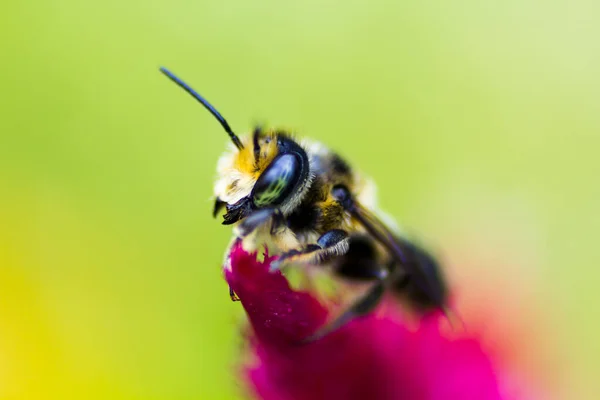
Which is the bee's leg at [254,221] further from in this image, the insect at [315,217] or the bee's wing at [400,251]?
the bee's wing at [400,251]

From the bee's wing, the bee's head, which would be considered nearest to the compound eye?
the bee's head

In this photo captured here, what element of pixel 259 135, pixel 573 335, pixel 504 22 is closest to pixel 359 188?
pixel 259 135

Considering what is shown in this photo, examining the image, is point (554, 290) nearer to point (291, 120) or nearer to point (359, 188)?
point (291, 120)

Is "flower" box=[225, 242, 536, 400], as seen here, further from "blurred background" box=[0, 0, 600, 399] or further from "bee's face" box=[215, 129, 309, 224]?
"blurred background" box=[0, 0, 600, 399]

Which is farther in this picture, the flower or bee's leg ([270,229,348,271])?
bee's leg ([270,229,348,271])

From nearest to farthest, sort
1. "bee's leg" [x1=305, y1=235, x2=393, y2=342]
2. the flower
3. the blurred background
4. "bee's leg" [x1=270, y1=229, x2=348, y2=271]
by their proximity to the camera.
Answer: the flower < "bee's leg" [x1=270, y1=229, x2=348, y2=271] < "bee's leg" [x1=305, y1=235, x2=393, y2=342] < the blurred background

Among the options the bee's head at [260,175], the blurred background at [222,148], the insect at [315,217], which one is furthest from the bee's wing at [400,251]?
A: the blurred background at [222,148]

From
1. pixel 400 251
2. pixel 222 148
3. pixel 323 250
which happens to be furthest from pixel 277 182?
Answer: pixel 222 148
